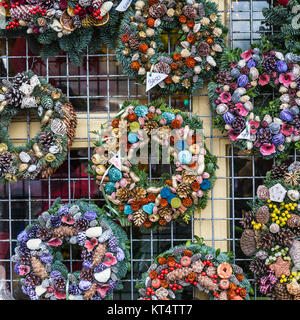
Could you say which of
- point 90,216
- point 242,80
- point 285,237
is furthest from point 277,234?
point 90,216

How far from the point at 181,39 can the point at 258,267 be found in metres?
0.82

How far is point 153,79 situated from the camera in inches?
53.9

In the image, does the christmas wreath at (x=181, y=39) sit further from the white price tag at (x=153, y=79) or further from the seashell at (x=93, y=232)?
the seashell at (x=93, y=232)

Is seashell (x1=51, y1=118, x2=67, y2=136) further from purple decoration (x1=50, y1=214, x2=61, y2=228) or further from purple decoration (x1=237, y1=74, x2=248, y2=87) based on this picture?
purple decoration (x1=237, y1=74, x2=248, y2=87)

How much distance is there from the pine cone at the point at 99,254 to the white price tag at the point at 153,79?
0.56m

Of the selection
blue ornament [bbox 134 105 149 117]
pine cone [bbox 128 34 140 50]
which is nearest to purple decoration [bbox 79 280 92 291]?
blue ornament [bbox 134 105 149 117]

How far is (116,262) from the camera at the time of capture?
1346 mm

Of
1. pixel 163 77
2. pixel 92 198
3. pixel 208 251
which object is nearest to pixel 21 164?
pixel 92 198

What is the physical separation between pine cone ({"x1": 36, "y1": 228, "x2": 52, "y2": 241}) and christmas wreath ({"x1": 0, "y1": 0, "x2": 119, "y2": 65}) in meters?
0.61

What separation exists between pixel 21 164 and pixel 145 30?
623 mm

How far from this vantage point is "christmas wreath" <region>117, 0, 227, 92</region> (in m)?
1.35

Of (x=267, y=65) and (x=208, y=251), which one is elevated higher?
(x=267, y=65)

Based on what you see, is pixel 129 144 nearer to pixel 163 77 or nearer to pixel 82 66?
pixel 163 77

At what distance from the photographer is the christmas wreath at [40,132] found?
136 centimetres
